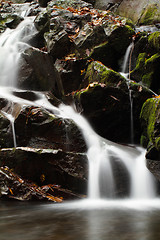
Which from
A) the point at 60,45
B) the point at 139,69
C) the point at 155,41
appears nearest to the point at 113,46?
the point at 139,69

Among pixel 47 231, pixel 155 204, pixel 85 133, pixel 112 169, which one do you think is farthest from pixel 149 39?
pixel 47 231

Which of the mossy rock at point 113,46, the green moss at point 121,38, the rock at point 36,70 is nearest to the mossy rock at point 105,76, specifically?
the mossy rock at point 113,46

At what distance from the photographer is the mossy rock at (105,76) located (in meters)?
6.05

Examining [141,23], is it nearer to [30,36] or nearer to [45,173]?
[30,36]

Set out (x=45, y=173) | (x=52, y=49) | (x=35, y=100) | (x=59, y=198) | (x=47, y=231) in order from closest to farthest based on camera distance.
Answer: (x=47, y=231) < (x=59, y=198) < (x=45, y=173) < (x=35, y=100) < (x=52, y=49)

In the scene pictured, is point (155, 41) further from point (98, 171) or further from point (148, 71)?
point (98, 171)

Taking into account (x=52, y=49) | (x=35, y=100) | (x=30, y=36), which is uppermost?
(x=30, y=36)

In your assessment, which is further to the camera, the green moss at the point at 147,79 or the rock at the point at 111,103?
the green moss at the point at 147,79

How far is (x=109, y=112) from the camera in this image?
20.4 ft

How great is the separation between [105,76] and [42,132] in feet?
8.08

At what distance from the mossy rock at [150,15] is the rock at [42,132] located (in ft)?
23.9

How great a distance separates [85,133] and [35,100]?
250 centimetres

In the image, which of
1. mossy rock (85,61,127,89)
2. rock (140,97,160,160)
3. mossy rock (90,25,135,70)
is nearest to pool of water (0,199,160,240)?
rock (140,97,160,160)

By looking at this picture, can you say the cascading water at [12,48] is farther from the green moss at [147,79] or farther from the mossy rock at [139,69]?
the green moss at [147,79]
